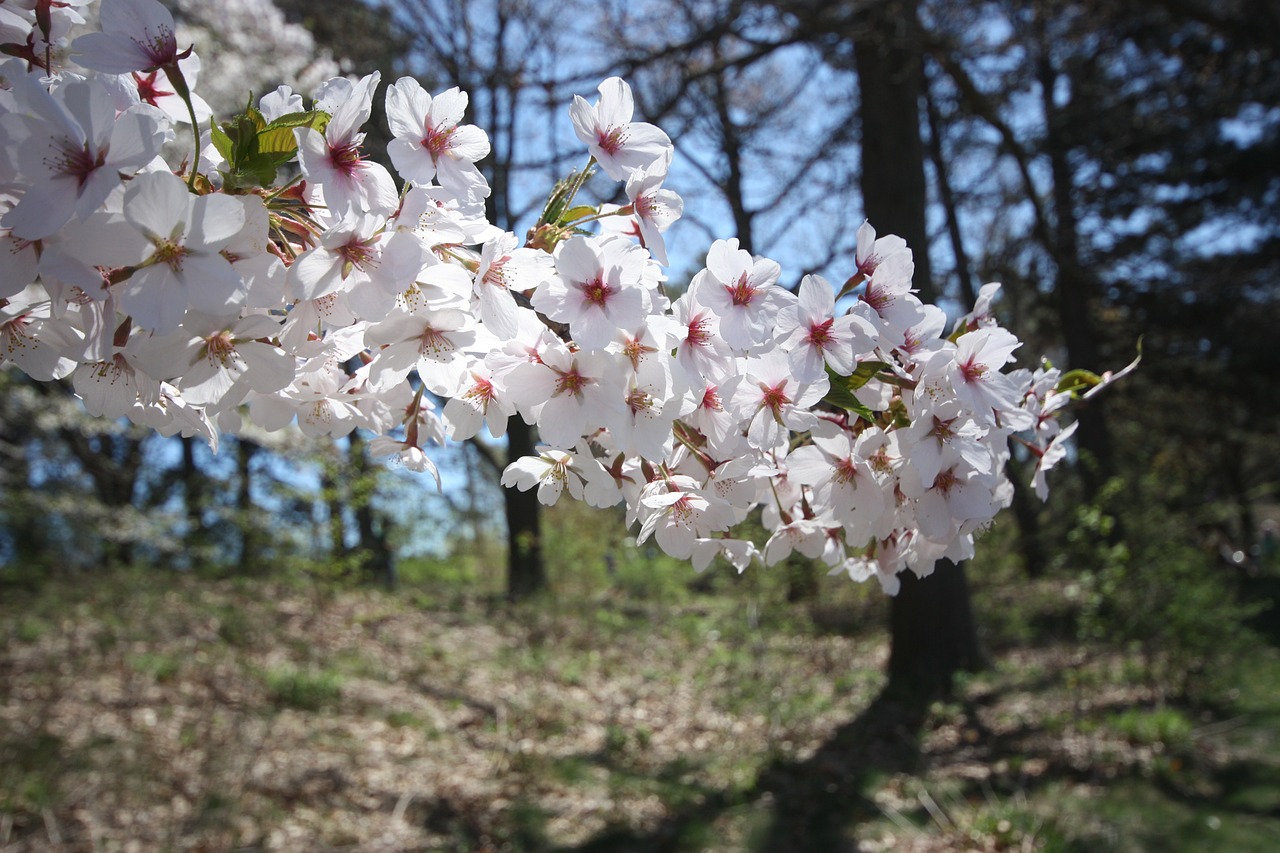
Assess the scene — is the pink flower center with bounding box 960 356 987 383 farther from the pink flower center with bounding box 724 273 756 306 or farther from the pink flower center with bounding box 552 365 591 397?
the pink flower center with bounding box 552 365 591 397

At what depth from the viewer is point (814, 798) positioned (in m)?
4.02

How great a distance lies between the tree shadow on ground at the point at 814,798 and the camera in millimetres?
3660

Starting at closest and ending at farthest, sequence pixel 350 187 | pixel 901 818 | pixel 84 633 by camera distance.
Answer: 1. pixel 350 187
2. pixel 901 818
3. pixel 84 633

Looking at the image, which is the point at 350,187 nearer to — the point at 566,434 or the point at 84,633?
the point at 566,434

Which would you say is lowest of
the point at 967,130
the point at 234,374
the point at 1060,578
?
the point at 1060,578

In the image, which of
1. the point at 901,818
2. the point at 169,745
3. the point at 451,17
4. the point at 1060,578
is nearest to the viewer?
the point at 901,818

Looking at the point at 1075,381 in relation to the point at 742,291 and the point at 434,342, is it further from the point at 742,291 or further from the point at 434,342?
the point at 434,342

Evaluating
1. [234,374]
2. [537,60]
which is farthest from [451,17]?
[234,374]

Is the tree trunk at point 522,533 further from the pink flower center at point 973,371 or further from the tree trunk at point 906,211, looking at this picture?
the pink flower center at point 973,371

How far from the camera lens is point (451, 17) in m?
7.95

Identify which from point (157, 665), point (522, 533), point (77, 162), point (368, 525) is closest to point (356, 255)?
point (77, 162)

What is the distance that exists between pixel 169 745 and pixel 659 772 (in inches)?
103

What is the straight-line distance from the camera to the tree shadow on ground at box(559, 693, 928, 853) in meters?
3.66

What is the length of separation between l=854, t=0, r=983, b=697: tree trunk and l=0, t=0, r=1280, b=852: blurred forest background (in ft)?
0.07
